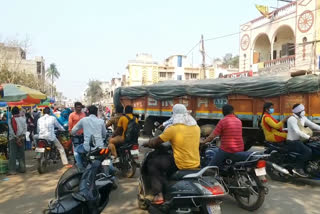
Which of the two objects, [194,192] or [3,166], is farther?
[3,166]

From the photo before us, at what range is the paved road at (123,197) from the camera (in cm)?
428

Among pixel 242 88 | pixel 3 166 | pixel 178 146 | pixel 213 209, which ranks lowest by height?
pixel 3 166

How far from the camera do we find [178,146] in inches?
137

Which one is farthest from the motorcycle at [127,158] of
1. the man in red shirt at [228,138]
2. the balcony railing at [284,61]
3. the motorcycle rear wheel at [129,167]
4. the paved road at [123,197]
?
the balcony railing at [284,61]

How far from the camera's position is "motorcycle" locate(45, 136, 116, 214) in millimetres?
2824

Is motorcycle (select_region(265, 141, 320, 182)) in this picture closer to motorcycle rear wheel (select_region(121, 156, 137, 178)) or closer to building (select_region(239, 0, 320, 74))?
motorcycle rear wheel (select_region(121, 156, 137, 178))

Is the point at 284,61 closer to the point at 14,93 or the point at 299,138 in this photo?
the point at 299,138

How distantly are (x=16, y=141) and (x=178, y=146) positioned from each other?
181 inches

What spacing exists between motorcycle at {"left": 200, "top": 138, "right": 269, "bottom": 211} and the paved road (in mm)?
181

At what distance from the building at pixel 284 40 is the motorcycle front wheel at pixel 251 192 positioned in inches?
577

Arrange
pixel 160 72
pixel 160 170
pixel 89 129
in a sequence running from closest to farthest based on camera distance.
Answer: pixel 160 170
pixel 89 129
pixel 160 72

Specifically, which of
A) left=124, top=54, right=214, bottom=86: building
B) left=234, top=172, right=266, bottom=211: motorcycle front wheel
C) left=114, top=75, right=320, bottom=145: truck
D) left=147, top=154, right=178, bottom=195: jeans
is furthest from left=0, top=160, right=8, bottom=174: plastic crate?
left=124, top=54, right=214, bottom=86: building

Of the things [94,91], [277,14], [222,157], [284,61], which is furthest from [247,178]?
[94,91]

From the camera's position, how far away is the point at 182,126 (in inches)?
138
